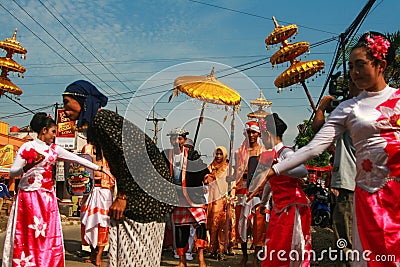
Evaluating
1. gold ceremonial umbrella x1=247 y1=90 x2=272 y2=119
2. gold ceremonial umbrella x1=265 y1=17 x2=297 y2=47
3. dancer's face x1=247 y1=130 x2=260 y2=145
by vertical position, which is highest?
gold ceremonial umbrella x1=265 y1=17 x2=297 y2=47

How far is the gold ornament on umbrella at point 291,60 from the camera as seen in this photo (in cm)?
807

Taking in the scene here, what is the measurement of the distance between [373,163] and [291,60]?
6.09m

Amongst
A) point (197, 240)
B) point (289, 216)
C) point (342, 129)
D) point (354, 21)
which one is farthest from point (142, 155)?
point (354, 21)

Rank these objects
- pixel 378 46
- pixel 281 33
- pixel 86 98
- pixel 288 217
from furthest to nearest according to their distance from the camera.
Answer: pixel 281 33
pixel 288 217
pixel 86 98
pixel 378 46

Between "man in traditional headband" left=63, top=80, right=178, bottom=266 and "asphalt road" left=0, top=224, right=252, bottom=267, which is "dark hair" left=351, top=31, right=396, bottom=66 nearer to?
"man in traditional headband" left=63, top=80, right=178, bottom=266

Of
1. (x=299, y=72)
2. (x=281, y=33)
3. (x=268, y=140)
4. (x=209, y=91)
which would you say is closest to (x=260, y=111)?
(x=268, y=140)

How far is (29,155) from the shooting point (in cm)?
486

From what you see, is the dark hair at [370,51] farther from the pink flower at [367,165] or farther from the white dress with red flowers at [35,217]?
the white dress with red flowers at [35,217]

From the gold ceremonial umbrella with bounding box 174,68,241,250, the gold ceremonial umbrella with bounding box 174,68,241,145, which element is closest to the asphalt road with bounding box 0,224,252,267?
the gold ceremonial umbrella with bounding box 174,68,241,250

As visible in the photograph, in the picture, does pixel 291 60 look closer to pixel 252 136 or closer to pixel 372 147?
pixel 252 136

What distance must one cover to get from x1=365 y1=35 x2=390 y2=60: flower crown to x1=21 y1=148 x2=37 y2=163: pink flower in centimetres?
358

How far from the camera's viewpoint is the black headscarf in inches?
132

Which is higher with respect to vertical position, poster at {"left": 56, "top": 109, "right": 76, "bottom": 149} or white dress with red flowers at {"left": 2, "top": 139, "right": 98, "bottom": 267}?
poster at {"left": 56, "top": 109, "right": 76, "bottom": 149}

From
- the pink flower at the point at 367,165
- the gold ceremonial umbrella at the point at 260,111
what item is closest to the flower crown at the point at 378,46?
the pink flower at the point at 367,165
